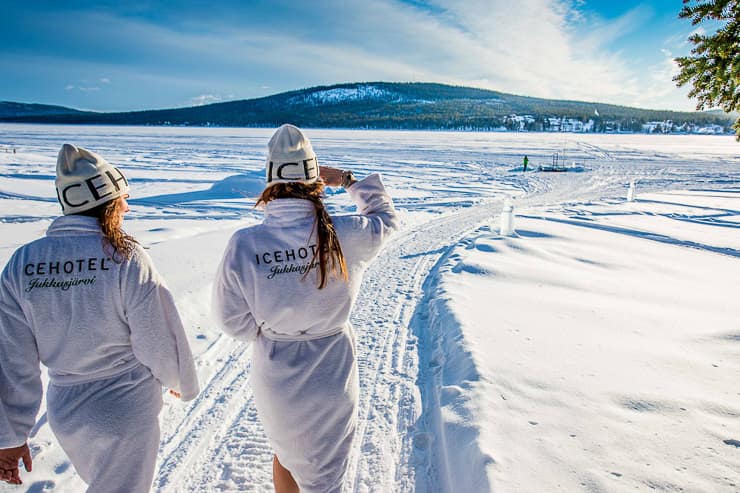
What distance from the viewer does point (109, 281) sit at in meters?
1.45

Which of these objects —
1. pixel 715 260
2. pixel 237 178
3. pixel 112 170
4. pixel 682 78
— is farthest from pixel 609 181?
pixel 112 170

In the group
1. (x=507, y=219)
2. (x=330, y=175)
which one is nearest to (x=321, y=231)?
(x=330, y=175)

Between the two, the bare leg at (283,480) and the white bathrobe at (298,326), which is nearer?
the white bathrobe at (298,326)

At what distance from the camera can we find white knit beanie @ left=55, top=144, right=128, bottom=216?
4.70ft

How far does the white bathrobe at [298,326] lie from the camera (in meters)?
1.49

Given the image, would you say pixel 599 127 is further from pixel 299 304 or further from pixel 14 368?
pixel 14 368

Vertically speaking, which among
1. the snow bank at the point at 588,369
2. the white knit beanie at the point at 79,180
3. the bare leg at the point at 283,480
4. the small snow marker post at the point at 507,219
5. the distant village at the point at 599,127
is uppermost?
the distant village at the point at 599,127

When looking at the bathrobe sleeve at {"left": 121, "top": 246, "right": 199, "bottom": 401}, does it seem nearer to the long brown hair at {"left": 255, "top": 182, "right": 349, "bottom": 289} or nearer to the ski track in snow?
the long brown hair at {"left": 255, "top": 182, "right": 349, "bottom": 289}

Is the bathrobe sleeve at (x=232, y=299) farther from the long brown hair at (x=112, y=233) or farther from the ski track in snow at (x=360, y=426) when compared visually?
the ski track in snow at (x=360, y=426)

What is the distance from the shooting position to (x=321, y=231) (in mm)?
1526

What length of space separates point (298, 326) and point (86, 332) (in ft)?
2.38

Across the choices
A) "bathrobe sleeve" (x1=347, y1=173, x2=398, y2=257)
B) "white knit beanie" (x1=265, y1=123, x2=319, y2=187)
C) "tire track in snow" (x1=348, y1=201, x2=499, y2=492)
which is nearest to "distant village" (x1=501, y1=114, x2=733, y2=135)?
"tire track in snow" (x1=348, y1=201, x2=499, y2=492)

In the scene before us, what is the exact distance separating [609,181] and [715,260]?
14.8 metres

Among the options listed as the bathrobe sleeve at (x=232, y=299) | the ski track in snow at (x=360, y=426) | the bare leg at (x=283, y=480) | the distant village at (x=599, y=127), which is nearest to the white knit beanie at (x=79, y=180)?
the bathrobe sleeve at (x=232, y=299)
